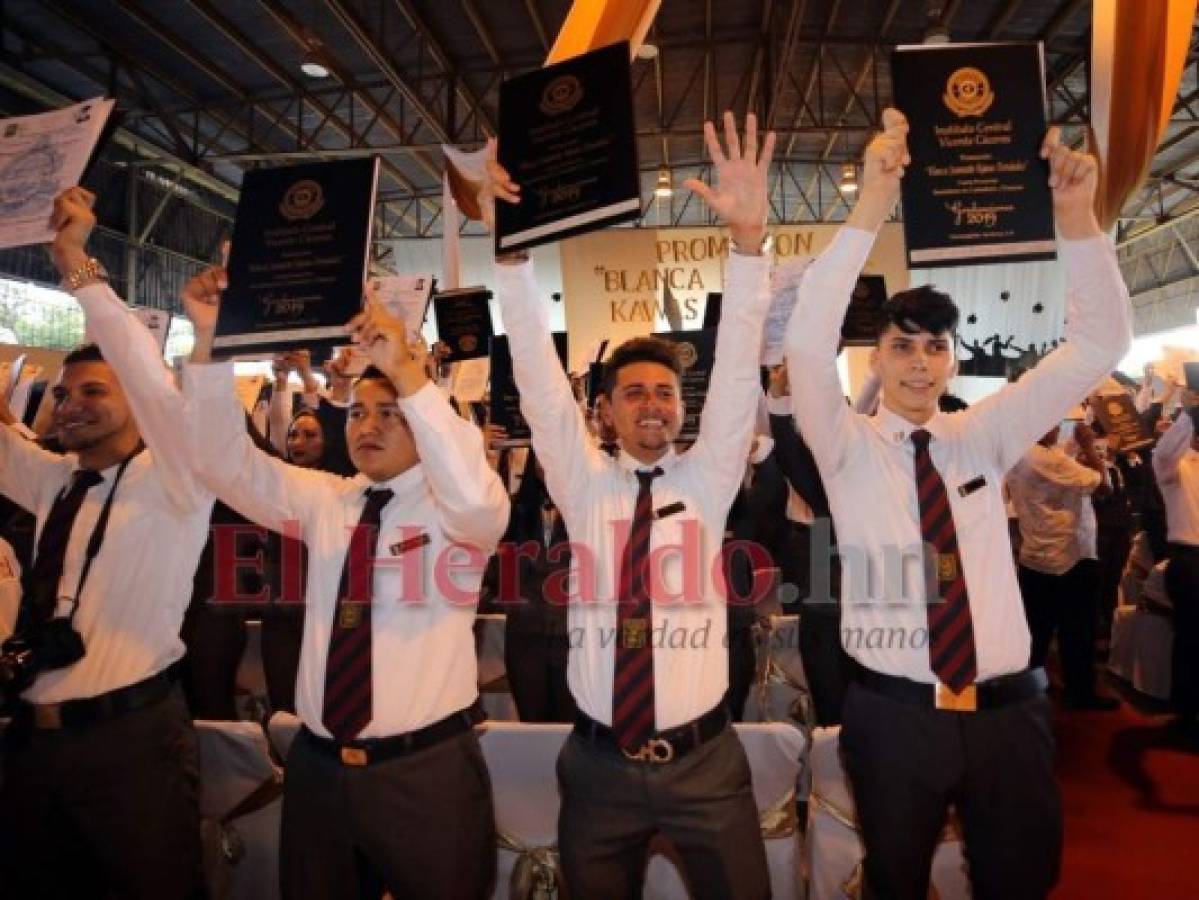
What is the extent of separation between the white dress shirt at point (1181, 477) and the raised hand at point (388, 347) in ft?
14.0

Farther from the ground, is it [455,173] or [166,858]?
[455,173]

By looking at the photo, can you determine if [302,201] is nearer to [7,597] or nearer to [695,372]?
[7,597]

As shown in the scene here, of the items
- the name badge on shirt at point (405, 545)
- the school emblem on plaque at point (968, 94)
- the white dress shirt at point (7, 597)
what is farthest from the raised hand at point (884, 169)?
the white dress shirt at point (7, 597)

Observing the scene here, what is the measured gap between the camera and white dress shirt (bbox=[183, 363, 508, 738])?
1.88 m

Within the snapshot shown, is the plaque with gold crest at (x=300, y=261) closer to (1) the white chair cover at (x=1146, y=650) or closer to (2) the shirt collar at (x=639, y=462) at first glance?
(2) the shirt collar at (x=639, y=462)

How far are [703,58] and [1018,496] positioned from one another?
24.9 feet

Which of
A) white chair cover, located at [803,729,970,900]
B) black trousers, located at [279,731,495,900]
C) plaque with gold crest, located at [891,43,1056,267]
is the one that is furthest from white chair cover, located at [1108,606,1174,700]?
black trousers, located at [279,731,495,900]

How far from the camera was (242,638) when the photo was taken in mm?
3609

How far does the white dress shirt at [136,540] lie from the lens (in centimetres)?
210

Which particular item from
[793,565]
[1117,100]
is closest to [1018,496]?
[793,565]

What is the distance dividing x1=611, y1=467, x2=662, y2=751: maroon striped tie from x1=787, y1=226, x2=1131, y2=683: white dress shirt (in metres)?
0.49

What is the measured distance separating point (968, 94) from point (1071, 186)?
321mm

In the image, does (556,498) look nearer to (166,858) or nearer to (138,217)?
(166,858)

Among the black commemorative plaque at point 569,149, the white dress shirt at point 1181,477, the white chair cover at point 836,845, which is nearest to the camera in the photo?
the black commemorative plaque at point 569,149
